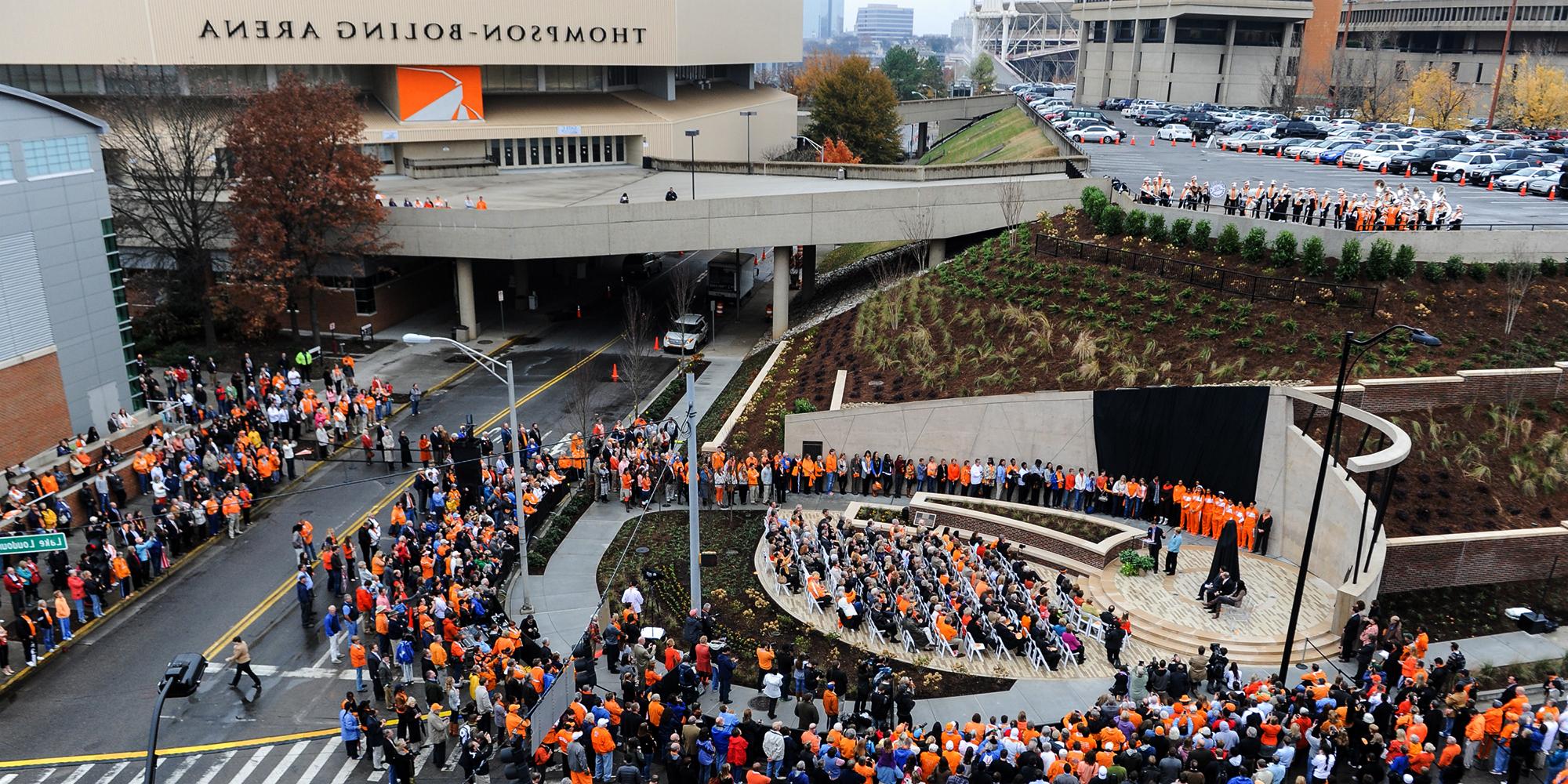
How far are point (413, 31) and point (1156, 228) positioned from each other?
36.3 m

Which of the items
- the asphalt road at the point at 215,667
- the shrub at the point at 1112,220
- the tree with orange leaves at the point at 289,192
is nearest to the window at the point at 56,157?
the tree with orange leaves at the point at 289,192

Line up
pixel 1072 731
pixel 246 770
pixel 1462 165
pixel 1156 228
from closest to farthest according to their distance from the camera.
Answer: pixel 1072 731, pixel 246 770, pixel 1156 228, pixel 1462 165

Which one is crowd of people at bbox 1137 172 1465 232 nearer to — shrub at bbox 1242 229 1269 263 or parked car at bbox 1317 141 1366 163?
shrub at bbox 1242 229 1269 263

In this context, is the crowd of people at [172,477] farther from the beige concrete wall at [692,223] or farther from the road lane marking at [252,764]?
the beige concrete wall at [692,223]

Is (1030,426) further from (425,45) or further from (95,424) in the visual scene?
(425,45)

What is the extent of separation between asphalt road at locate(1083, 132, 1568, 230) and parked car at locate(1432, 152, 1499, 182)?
1.74ft

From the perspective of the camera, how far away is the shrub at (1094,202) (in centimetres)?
3744

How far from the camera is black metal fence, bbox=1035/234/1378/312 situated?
30109mm

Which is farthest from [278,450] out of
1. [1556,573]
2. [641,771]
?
[1556,573]


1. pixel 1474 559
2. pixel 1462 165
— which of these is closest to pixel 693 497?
pixel 1474 559

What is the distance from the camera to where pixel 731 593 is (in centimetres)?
2356

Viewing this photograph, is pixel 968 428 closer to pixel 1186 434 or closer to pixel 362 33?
pixel 1186 434

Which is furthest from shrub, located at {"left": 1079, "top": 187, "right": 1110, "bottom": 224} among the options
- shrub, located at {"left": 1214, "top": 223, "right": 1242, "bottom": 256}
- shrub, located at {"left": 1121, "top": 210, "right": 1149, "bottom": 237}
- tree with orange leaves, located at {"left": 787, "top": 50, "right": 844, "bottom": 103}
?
tree with orange leaves, located at {"left": 787, "top": 50, "right": 844, "bottom": 103}

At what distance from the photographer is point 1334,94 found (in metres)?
91.7
